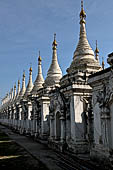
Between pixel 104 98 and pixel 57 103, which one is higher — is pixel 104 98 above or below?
above

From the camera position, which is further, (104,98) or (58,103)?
(58,103)

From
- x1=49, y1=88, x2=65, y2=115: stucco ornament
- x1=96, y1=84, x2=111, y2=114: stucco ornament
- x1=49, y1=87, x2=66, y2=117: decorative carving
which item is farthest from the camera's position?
x1=49, y1=88, x2=65, y2=115: stucco ornament

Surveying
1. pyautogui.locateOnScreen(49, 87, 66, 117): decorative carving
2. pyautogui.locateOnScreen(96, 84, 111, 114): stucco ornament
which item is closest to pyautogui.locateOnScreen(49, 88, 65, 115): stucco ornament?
pyautogui.locateOnScreen(49, 87, 66, 117): decorative carving

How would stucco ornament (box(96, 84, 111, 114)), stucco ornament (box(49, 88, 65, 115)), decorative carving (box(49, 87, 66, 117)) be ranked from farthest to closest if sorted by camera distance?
stucco ornament (box(49, 88, 65, 115)) < decorative carving (box(49, 87, 66, 117)) < stucco ornament (box(96, 84, 111, 114))

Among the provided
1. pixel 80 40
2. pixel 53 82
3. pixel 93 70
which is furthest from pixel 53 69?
pixel 93 70

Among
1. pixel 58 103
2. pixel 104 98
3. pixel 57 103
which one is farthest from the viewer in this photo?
pixel 57 103

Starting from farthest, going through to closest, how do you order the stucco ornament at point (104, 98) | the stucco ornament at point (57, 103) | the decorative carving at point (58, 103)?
the stucco ornament at point (57, 103), the decorative carving at point (58, 103), the stucco ornament at point (104, 98)

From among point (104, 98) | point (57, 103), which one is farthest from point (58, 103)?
point (104, 98)

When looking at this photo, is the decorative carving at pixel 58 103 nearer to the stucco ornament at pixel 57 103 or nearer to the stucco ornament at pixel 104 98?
the stucco ornament at pixel 57 103

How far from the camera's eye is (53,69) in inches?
1029

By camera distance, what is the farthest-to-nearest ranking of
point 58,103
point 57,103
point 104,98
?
point 57,103, point 58,103, point 104,98

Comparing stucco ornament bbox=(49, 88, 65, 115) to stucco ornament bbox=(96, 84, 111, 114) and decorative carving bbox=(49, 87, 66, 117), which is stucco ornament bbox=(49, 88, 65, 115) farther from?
stucco ornament bbox=(96, 84, 111, 114)

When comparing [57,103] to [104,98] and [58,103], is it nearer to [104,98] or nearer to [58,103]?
[58,103]

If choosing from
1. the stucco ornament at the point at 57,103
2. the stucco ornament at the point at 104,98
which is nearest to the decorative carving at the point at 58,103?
the stucco ornament at the point at 57,103
